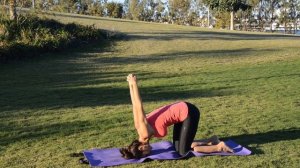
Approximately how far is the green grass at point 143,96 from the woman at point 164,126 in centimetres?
23

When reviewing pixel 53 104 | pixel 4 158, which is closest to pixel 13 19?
pixel 53 104

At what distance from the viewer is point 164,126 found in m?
6.33

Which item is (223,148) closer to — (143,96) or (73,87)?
→ (143,96)

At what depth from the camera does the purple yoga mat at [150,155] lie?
6188mm

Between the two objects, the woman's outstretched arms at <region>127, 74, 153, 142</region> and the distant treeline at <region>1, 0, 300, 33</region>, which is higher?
the distant treeline at <region>1, 0, 300, 33</region>

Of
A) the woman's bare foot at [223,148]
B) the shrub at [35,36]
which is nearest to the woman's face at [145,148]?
the woman's bare foot at [223,148]

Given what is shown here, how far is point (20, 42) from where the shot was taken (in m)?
16.1

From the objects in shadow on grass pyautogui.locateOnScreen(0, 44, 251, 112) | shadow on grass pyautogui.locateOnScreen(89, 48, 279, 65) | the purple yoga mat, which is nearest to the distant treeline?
shadow on grass pyautogui.locateOnScreen(89, 48, 279, 65)

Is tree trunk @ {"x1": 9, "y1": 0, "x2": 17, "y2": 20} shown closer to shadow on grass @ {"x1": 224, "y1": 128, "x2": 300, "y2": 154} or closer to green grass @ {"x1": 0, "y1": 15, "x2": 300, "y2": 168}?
green grass @ {"x1": 0, "y1": 15, "x2": 300, "y2": 168}

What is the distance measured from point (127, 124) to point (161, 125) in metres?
2.16

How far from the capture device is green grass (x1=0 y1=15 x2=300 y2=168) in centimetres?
689

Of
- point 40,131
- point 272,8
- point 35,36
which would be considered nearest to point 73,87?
point 40,131

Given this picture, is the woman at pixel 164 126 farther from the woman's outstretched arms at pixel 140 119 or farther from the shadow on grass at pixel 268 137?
the shadow on grass at pixel 268 137

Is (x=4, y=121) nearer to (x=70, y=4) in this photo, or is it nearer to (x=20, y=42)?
(x=20, y=42)
